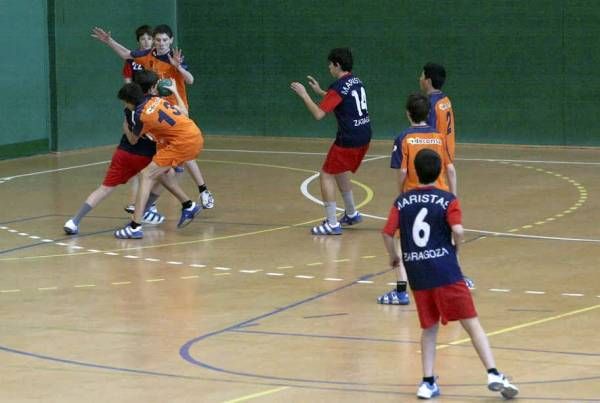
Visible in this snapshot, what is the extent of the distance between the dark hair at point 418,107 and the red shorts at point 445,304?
2.20 m

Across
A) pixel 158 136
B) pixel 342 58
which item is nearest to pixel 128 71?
pixel 158 136

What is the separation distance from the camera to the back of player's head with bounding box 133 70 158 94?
14.7m

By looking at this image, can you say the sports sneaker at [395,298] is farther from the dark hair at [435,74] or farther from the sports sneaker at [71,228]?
the sports sneaker at [71,228]

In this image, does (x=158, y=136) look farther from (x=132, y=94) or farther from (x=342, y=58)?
(x=342, y=58)

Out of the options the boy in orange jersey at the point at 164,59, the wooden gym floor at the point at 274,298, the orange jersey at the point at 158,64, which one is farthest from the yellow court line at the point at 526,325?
the orange jersey at the point at 158,64

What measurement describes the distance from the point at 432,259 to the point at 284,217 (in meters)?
7.40

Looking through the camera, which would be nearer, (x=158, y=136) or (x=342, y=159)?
(x=342, y=159)

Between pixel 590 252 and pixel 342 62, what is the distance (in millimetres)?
3112

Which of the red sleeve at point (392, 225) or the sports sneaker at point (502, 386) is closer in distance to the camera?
the sports sneaker at point (502, 386)

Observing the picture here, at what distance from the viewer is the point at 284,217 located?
15727 mm

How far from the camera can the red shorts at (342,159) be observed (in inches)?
570

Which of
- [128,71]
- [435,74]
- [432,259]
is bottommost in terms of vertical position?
[432,259]

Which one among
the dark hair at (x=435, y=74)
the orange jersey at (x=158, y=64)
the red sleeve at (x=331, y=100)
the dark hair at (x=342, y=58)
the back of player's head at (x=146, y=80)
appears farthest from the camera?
the orange jersey at (x=158, y=64)

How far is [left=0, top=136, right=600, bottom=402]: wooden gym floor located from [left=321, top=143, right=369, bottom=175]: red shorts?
71 cm
